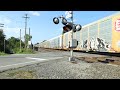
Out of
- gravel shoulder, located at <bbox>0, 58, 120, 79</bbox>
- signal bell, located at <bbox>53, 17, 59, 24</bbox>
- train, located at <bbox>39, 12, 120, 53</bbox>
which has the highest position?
signal bell, located at <bbox>53, 17, 59, 24</bbox>

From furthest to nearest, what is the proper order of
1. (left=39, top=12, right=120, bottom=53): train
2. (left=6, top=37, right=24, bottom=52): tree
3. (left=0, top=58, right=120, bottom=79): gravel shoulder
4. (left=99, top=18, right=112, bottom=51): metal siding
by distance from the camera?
(left=6, top=37, right=24, bottom=52): tree, (left=99, top=18, right=112, bottom=51): metal siding, (left=39, top=12, right=120, bottom=53): train, (left=0, top=58, right=120, bottom=79): gravel shoulder

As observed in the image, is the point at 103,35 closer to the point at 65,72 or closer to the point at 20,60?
the point at 20,60

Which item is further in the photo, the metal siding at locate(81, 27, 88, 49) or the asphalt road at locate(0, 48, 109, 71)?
the metal siding at locate(81, 27, 88, 49)

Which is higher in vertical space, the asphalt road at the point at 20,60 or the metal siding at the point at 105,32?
the metal siding at the point at 105,32

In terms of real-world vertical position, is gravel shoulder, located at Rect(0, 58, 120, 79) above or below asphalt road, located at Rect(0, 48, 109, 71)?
below

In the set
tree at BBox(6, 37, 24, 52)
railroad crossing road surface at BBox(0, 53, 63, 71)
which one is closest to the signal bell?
railroad crossing road surface at BBox(0, 53, 63, 71)

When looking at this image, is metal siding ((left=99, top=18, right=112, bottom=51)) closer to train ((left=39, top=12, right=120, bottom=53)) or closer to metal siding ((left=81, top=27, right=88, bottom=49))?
train ((left=39, top=12, right=120, bottom=53))

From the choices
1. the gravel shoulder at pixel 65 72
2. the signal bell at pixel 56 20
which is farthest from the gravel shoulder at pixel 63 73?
the signal bell at pixel 56 20

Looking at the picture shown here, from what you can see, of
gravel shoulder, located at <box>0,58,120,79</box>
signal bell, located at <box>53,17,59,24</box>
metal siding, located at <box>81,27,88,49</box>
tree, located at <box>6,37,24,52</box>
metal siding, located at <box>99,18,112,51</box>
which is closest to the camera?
gravel shoulder, located at <box>0,58,120,79</box>

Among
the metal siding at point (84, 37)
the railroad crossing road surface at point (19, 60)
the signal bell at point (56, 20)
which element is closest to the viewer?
the railroad crossing road surface at point (19, 60)

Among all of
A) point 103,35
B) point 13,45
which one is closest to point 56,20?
point 103,35

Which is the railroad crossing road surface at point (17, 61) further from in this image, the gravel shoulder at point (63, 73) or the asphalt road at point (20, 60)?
the gravel shoulder at point (63, 73)

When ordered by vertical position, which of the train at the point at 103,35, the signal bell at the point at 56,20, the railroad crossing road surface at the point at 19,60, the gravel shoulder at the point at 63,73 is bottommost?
the gravel shoulder at the point at 63,73
